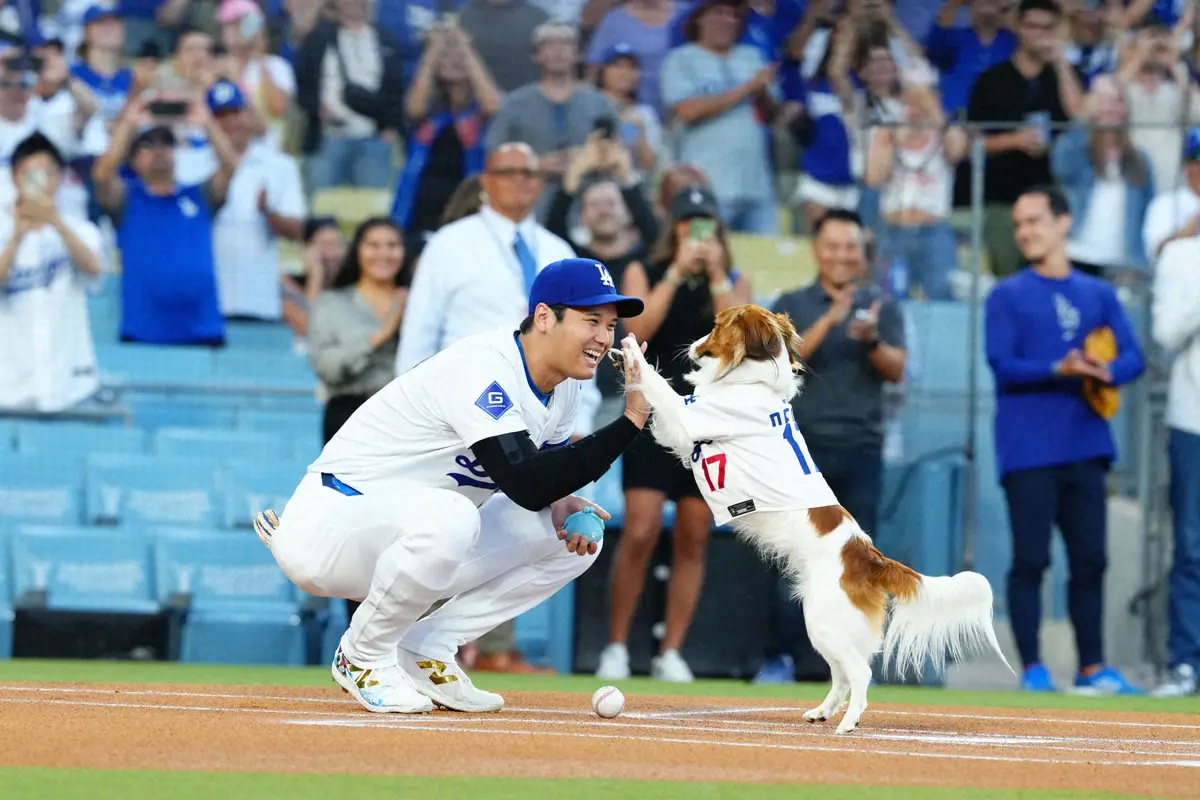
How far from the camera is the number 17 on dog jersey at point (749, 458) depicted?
593 cm

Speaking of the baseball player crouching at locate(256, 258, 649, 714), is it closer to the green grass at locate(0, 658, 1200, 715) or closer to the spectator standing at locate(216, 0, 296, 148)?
the green grass at locate(0, 658, 1200, 715)

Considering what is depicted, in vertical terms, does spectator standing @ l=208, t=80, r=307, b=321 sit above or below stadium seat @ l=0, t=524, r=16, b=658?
above

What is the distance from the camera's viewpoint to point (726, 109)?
10.9 metres

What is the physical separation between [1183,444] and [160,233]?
6288 millimetres

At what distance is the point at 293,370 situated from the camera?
10.5m

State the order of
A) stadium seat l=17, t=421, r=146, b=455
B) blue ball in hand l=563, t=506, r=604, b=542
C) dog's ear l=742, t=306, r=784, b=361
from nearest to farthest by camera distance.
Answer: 1. blue ball in hand l=563, t=506, r=604, b=542
2. dog's ear l=742, t=306, r=784, b=361
3. stadium seat l=17, t=421, r=146, b=455

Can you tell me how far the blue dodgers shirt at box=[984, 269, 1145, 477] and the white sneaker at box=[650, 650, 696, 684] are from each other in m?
1.99

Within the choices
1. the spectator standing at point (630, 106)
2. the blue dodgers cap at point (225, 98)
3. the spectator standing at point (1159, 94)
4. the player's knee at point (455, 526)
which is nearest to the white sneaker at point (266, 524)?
the player's knee at point (455, 526)

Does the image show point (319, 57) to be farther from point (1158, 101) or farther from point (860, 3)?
point (1158, 101)

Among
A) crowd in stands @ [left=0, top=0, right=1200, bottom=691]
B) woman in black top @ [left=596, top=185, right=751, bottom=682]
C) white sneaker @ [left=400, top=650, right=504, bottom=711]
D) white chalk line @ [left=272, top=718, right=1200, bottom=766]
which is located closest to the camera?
white chalk line @ [left=272, top=718, right=1200, bottom=766]

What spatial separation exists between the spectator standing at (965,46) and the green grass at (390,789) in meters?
7.44

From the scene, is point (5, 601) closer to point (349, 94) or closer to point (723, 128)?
point (349, 94)

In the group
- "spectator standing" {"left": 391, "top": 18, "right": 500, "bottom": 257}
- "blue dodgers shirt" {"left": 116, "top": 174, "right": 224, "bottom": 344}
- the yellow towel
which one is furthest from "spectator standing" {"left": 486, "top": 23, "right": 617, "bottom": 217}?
the yellow towel

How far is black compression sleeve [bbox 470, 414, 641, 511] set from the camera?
17.5 ft
